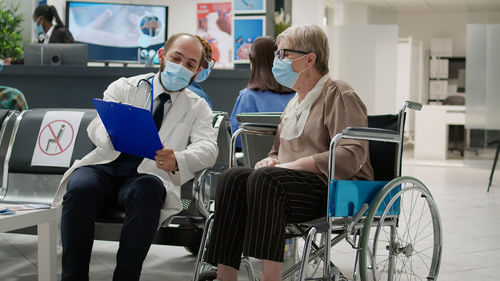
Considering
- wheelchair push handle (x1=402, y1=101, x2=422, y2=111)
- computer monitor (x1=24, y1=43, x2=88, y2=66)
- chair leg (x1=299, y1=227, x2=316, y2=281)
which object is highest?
computer monitor (x1=24, y1=43, x2=88, y2=66)

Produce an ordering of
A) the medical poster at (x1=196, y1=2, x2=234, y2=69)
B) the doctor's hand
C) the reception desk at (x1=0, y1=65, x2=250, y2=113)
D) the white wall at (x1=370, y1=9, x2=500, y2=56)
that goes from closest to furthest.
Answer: the doctor's hand, the reception desk at (x1=0, y1=65, x2=250, y2=113), the medical poster at (x1=196, y1=2, x2=234, y2=69), the white wall at (x1=370, y1=9, x2=500, y2=56)

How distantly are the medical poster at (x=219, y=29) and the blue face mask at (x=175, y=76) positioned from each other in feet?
20.9

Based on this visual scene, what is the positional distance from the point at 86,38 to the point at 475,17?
7.96 m

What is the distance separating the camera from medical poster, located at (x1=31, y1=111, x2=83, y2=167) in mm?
2771

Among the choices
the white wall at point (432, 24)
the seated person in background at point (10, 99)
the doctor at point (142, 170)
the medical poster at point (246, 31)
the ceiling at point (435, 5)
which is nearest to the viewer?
the doctor at point (142, 170)

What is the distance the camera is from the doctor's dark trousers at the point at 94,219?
2076 millimetres

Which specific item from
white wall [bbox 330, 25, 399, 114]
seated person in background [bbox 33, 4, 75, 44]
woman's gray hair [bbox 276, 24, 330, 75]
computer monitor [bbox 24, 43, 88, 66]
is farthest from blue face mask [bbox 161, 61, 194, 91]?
white wall [bbox 330, 25, 399, 114]

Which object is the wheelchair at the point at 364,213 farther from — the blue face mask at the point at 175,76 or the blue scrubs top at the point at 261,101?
the blue scrubs top at the point at 261,101

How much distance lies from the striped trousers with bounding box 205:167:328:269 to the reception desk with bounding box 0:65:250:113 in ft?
10.1

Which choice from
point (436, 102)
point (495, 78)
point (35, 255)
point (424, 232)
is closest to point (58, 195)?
point (35, 255)

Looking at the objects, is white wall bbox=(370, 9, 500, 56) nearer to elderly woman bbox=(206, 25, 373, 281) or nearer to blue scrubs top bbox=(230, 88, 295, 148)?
blue scrubs top bbox=(230, 88, 295, 148)

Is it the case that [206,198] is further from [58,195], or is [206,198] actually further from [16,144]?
[16,144]

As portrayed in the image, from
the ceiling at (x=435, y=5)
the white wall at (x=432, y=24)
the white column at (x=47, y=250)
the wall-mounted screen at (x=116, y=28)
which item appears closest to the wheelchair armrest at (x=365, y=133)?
the white column at (x=47, y=250)

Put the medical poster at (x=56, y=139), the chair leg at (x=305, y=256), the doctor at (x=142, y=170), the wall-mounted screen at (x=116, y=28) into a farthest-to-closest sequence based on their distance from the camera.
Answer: the wall-mounted screen at (x=116, y=28) → the medical poster at (x=56, y=139) → the doctor at (x=142, y=170) → the chair leg at (x=305, y=256)
